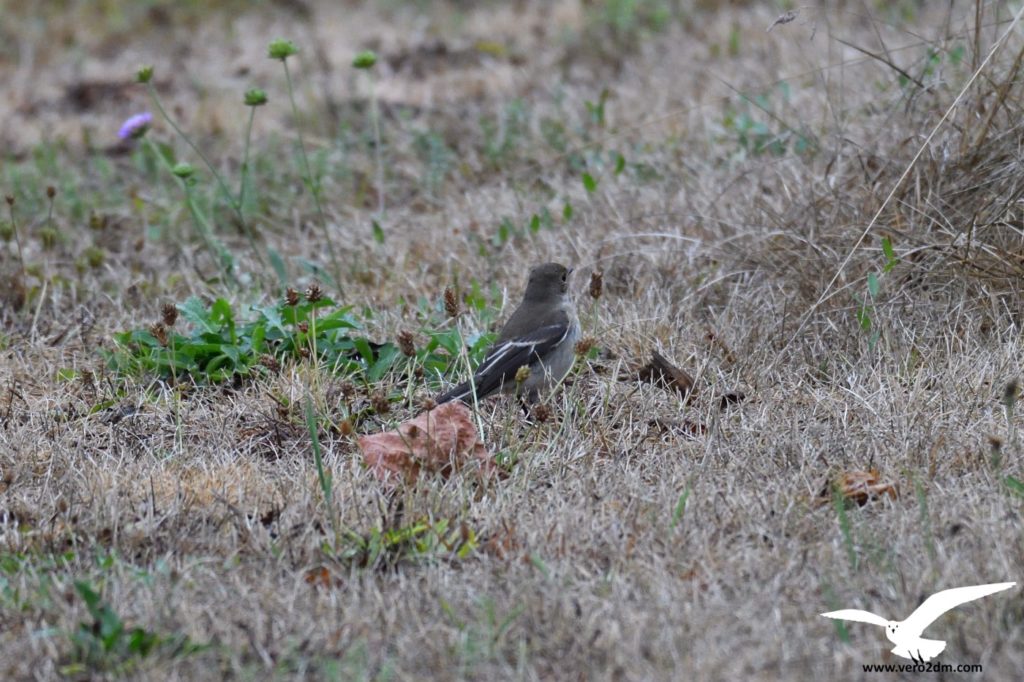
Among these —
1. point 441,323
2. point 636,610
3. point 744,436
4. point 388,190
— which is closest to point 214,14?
point 388,190

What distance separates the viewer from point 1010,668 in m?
2.61

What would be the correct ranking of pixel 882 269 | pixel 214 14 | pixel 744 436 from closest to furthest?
1. pixel 744 436
2. pixel 882 269
3. pixel 214 14

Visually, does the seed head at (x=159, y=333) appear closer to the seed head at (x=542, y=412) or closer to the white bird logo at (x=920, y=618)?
the seed head at (x=542, y=412)

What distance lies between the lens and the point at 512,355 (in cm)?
454

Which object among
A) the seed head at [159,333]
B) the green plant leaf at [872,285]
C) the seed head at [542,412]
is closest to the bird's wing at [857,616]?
the seed head at [542,412]

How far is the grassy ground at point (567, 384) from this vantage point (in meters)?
2.94

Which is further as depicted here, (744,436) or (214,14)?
(214,14)

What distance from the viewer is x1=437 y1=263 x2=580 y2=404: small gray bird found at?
443 centimetres

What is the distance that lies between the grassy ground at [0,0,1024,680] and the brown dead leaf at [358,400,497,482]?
0.26ft

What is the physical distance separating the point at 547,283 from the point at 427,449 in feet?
4.15

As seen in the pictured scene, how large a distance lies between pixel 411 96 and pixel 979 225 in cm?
459

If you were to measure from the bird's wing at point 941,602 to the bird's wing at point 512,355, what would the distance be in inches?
74.7

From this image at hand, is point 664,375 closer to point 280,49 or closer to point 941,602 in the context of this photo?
point 941,602

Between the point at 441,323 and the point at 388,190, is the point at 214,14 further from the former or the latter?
the point at 441,323
